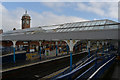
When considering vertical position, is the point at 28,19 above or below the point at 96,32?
above

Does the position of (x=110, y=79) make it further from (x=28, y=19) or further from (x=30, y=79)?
(x=28, y=19)

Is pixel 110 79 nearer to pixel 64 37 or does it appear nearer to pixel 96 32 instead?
pixel 96 32

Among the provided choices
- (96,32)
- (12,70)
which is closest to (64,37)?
(96,32)

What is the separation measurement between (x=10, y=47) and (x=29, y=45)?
445 centimetres

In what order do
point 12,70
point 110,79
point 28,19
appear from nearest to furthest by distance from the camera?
point 110,79, point 12,70, point 28,19

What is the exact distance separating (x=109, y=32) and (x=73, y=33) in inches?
122

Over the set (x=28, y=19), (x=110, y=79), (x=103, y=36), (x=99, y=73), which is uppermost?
(x=28, y=19)

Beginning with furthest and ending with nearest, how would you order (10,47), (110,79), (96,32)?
1. (10,47)
2. (96,32)
3. (110,79)

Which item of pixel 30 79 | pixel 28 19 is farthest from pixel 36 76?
pixel 28 19

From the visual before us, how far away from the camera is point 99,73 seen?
5926 mm

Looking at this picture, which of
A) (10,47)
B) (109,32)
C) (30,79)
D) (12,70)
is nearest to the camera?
(109,32)

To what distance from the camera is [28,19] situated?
4188 cm

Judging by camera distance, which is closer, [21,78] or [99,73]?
[99,73]

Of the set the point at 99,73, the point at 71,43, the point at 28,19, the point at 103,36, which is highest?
the point at 28,19
